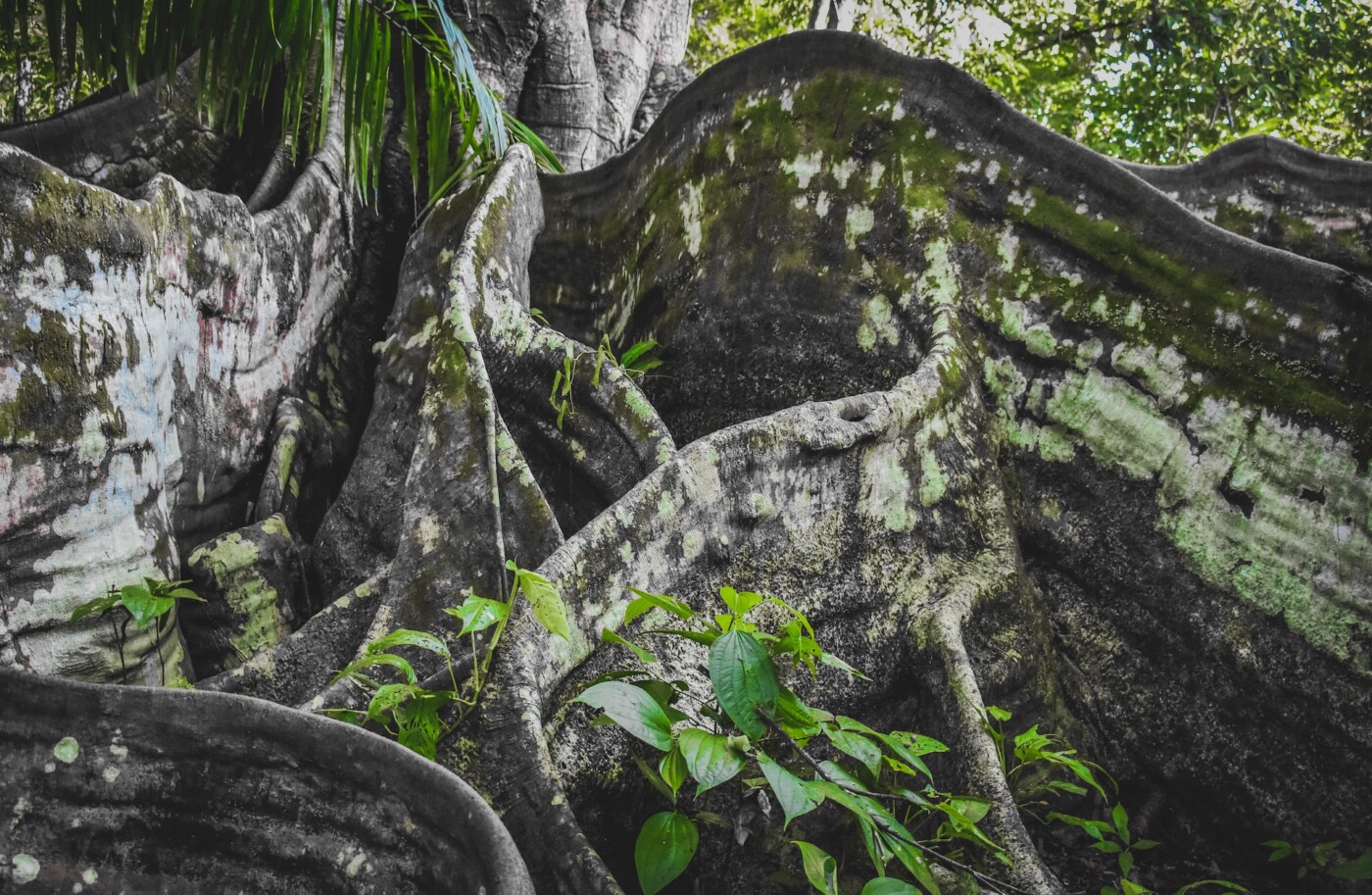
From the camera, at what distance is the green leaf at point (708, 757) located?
1.66 m

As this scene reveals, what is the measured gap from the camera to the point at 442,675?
6.89 ft

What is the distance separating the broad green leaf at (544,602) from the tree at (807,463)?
23 cm

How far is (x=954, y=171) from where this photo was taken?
339cm

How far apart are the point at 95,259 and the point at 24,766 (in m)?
1.85

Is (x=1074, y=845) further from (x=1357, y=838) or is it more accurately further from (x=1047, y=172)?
(x=1047, y=172)

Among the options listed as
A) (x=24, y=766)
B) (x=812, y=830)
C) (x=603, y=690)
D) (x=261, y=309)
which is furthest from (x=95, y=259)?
(x=812, y=830)

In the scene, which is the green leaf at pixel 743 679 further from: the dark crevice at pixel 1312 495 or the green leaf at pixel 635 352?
the green leaf at pixel 635 352

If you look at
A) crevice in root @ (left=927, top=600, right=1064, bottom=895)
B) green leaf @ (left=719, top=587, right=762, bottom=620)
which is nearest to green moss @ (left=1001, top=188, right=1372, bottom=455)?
crevice in root @ (left=927, top=600, right=1064, bottom=895)

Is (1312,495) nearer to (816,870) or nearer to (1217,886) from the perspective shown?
(1217,886)

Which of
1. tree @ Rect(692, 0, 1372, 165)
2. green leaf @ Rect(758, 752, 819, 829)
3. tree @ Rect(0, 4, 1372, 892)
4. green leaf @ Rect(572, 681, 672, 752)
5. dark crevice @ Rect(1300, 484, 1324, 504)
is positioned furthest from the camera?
tree @ Rect(692, 0, 1372, 165)

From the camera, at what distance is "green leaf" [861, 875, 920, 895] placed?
1.74m

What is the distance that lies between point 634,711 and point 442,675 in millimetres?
534

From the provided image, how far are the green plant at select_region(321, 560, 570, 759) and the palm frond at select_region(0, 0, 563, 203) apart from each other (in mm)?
2066

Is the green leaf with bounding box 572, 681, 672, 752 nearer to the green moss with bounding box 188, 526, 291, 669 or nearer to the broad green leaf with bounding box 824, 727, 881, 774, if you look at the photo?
the broad green leaf with bounding box 824, 727, 881, 774
